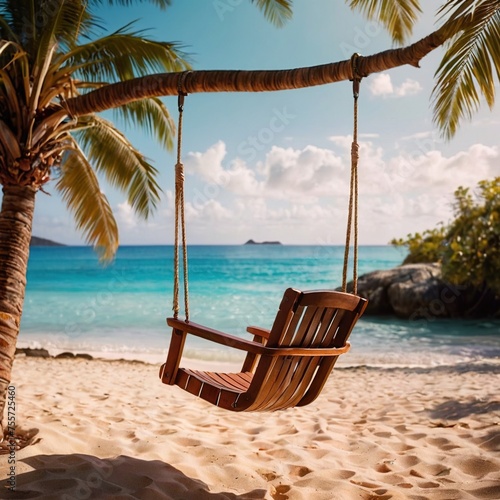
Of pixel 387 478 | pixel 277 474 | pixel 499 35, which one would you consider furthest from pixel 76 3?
pixel 387 478

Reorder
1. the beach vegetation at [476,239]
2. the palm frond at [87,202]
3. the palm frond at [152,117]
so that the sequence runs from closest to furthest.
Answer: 1. the palm frond at [87,202]
2. the palm frond at [152,117]
3. the beach vegetation at [476,239]

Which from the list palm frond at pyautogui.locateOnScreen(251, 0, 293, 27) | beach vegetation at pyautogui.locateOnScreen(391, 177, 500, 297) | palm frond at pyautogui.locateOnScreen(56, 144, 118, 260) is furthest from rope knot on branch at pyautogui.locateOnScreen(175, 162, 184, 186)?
beach vegetation at pyautogui.locateOnScreen(391, 177, 500, 297)

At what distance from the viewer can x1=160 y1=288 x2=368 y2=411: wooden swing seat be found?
9.40 feet

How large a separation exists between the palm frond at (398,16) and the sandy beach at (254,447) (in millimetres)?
3946

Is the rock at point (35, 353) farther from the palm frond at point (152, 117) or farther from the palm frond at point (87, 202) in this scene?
the palm frond at point (152, 117)

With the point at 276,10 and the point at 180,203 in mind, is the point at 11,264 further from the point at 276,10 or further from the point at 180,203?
the point at 276,10

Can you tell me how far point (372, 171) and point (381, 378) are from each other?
43863mm

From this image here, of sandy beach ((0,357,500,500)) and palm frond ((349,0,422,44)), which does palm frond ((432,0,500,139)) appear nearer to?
palm frond ((349,0,422,44))

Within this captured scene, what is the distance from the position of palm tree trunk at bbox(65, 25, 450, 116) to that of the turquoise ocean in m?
4.05

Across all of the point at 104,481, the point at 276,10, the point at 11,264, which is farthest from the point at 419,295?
the point at 104,481

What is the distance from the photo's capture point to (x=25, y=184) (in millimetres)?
4234

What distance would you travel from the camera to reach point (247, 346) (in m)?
2.83

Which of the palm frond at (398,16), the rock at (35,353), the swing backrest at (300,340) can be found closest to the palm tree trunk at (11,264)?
the swing backrest at (300,340)

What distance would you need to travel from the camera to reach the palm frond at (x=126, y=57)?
5816 mm
